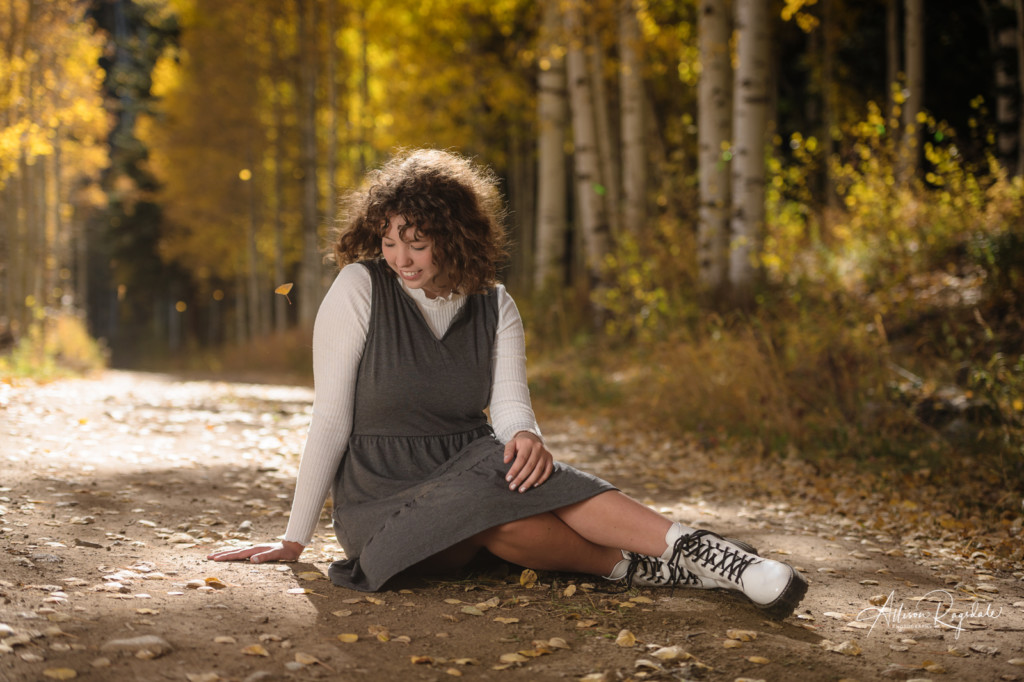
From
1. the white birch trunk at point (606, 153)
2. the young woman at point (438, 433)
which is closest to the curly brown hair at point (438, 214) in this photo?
the young woman at point (438, 433)

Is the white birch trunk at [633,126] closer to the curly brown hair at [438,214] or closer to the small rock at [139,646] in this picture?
the curly brown hair at [438,214]

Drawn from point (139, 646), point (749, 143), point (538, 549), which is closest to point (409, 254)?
point (538, 549)

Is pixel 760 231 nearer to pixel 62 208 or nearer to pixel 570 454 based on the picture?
pixel 570 454

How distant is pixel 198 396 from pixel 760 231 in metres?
7.22

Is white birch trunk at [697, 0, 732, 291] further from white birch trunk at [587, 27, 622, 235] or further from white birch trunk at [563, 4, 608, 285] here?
white birch trunk at [587, 27, 622, 235]

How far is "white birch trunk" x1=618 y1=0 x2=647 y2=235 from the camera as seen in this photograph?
12414 mm

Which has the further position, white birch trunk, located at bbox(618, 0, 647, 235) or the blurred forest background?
white birch trunk, located at bbox(618, 0, 647, 235)

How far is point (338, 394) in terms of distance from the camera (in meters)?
3.41

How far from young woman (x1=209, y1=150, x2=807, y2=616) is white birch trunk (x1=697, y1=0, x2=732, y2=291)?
21.9 ft

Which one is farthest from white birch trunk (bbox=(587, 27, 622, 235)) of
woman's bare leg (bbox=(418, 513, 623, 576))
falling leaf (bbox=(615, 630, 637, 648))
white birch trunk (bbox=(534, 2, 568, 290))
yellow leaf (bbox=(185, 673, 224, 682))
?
yellow leaf (bbox=(185, 673, 224, 682))

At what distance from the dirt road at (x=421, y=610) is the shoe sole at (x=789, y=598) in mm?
83

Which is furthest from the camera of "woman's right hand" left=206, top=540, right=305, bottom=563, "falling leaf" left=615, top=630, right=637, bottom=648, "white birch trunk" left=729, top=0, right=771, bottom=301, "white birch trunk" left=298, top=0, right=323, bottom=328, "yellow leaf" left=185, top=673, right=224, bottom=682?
"white birch trunk" left=298, top=0, right=323, bottom=328

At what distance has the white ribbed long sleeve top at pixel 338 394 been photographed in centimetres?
342

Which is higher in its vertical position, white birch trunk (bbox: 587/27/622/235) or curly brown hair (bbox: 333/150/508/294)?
white birch trunk (bbox: 587/27/622/235)
